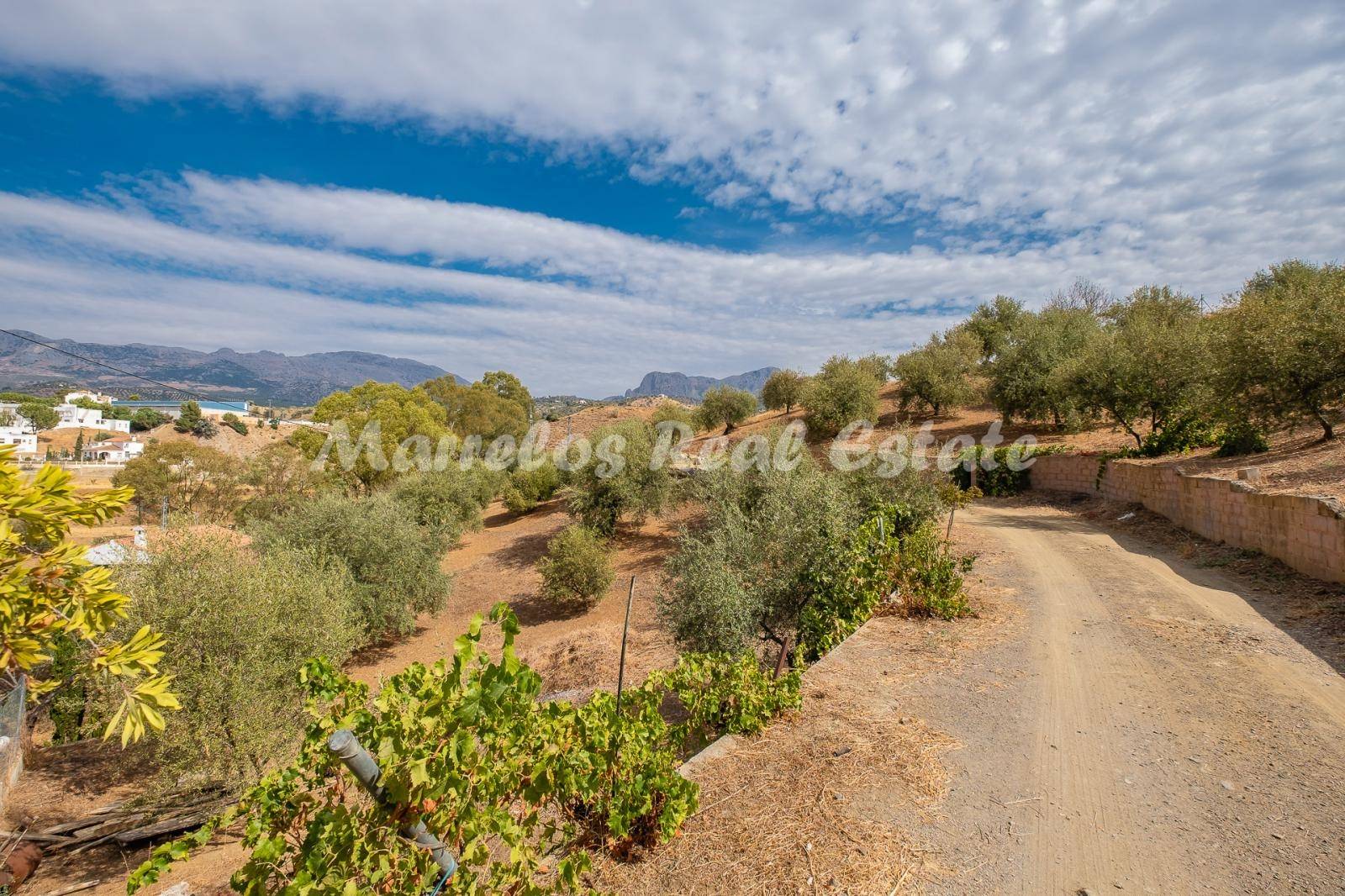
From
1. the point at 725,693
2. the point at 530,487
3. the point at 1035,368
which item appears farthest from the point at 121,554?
the point at 1035,368

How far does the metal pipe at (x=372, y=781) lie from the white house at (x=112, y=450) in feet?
231

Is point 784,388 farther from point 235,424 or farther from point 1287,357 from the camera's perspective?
point 235,424

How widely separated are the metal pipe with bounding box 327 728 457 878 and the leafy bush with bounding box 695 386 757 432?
43.8 m

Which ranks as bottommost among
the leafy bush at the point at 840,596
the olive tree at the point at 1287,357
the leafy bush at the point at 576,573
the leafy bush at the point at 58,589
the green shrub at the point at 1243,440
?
the leafy bush at the point at 576,573

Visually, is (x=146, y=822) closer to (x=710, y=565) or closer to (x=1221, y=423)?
(x=710, y=565)

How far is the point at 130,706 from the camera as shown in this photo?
170cm

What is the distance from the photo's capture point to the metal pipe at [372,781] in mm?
1879

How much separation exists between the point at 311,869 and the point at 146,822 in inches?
334

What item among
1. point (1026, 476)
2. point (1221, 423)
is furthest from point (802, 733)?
point (1026, 476)

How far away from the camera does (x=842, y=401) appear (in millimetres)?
33562

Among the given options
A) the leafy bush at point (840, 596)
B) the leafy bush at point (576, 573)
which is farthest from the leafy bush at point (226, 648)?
the leafy bush at point (576, 573)

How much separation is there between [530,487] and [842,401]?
1771cm

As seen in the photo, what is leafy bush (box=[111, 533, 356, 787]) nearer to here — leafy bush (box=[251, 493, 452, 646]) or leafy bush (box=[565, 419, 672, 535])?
leafy bush (box=[251, 493, 452, 646])

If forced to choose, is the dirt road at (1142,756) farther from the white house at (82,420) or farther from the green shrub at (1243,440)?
the white house at (82,420)
